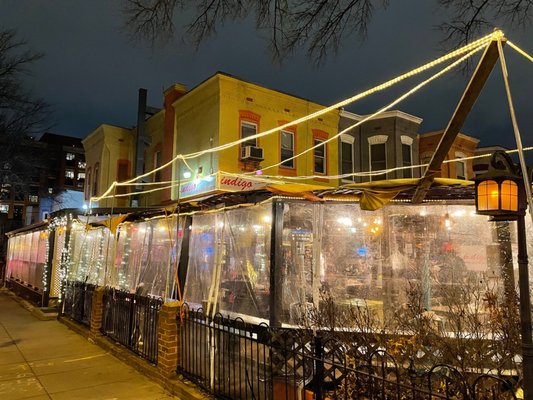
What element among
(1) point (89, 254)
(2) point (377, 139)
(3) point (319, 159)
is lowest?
(1) point (89, 254)

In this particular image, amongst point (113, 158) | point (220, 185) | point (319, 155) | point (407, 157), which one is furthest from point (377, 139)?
point (113, 158)

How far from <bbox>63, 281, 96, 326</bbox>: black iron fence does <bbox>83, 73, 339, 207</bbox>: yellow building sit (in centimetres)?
337

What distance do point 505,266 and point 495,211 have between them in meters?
3.33

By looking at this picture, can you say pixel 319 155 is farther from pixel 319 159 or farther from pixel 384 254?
pixel 384 254

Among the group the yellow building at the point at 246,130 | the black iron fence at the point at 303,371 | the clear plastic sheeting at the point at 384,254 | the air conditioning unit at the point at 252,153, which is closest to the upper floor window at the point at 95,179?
the yellow building at the point at 246,130

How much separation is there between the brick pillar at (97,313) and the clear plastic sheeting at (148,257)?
2.27 ft

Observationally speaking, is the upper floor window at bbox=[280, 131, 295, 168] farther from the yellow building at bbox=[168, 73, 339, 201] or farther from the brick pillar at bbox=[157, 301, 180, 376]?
the brick pillar at bbox=[157, 301, 180, 376]

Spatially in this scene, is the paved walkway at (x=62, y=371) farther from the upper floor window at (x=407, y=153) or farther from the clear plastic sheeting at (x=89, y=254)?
the upper floor window at (x=407, y=153)

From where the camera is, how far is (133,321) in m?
8.20

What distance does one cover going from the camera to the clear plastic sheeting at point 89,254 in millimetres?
11502

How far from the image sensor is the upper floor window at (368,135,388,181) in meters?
20.2

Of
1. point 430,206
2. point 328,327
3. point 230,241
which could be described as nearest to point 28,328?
point 230,241

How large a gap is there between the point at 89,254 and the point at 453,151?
18.6m

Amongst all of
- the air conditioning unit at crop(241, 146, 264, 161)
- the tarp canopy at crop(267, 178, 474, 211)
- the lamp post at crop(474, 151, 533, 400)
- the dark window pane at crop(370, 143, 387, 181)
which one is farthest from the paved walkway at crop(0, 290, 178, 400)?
the dark window pane at crop(370, 143, 387, 181)
